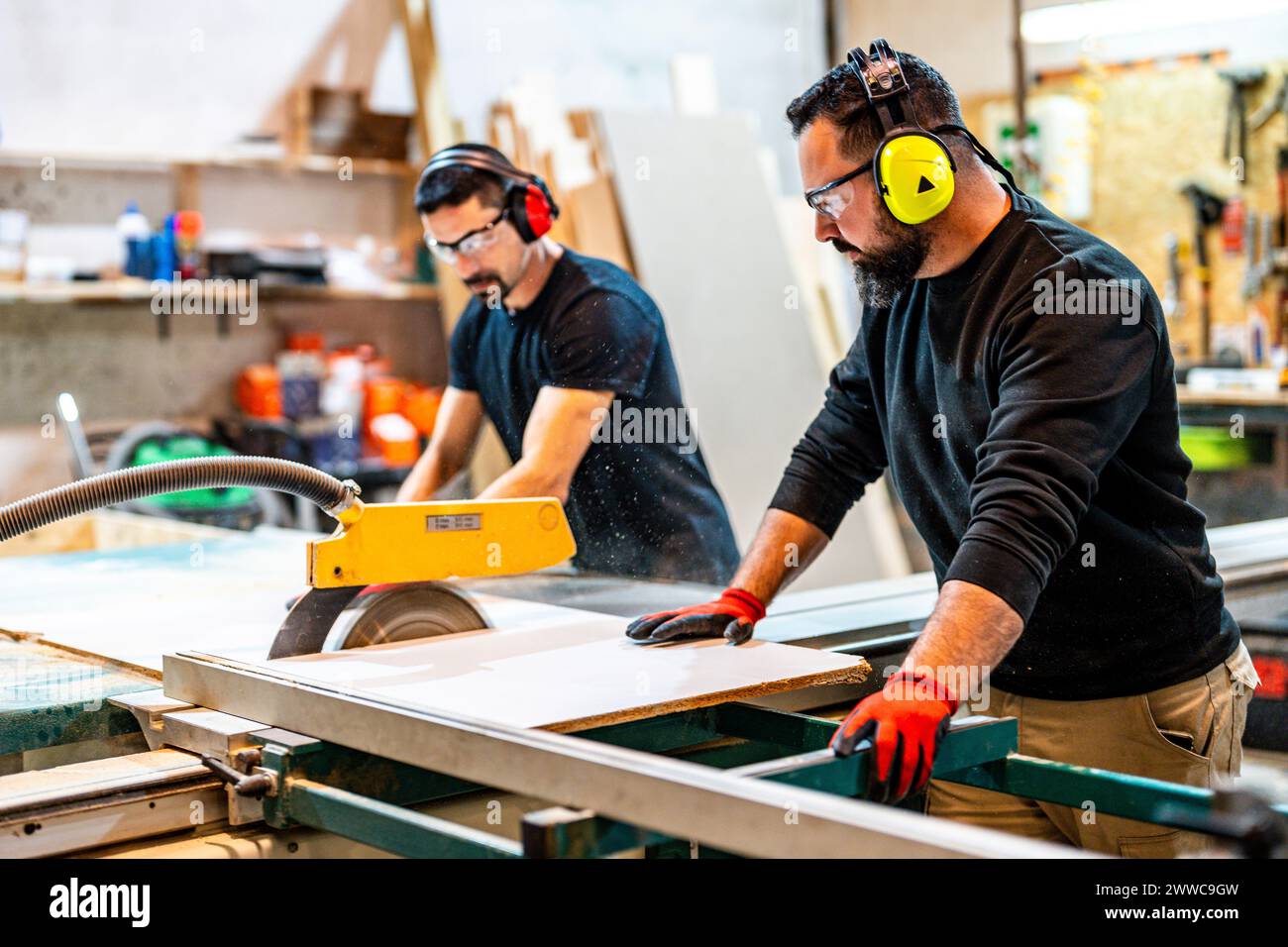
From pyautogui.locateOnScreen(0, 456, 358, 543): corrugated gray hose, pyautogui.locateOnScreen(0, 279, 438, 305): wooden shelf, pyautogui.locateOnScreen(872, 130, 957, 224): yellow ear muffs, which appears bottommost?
pyautogui.locateOnScreen(0, 456, 358, 543): corrugated gray hose

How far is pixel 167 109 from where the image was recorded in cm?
538

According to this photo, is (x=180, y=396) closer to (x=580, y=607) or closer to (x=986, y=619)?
(x=580, y=607)

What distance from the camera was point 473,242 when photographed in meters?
2.59

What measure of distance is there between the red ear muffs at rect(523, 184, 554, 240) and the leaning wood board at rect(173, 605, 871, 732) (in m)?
0.91

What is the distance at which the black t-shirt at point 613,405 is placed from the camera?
Answer: 261cm

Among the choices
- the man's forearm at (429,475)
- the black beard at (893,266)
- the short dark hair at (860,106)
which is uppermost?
the short dark hair at (860,106)

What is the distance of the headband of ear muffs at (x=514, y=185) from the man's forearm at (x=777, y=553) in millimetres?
831

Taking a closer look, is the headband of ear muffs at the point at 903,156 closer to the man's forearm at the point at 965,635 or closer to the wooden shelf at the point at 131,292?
the man's forearm at the point at 965,635

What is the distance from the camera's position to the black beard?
1738mm

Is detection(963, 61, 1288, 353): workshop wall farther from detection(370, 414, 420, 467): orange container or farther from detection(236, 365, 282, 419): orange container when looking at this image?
detection(236, 365, 282, 419): orange container

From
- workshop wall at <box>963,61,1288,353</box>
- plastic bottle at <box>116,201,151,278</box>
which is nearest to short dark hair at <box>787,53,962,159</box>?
plastic bottle at <box>116,201,151,278</box>

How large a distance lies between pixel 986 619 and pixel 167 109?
4687 mm

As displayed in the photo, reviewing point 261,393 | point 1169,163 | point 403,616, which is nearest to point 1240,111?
point 1169,163

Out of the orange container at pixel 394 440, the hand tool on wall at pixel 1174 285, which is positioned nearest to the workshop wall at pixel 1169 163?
the hand tool on wall at pixel 1174 285
